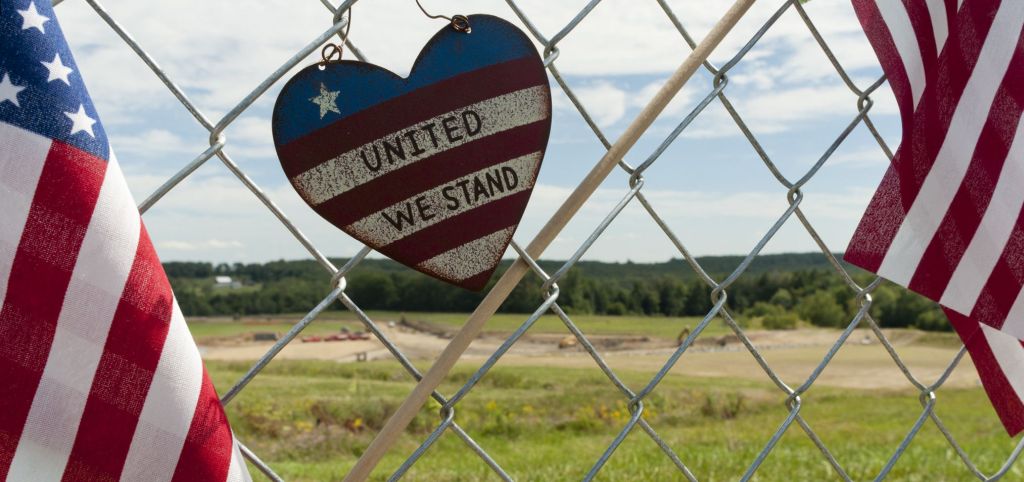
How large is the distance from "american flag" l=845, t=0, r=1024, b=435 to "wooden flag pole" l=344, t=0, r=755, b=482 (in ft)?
1.11

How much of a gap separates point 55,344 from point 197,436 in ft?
0.61

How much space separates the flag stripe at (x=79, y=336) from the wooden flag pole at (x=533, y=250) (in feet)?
1.23

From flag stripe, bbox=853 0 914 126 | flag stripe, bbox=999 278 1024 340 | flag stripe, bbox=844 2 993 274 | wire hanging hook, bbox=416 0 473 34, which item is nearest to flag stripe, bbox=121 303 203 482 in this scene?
wire hanging hook, bbox=416 0 473 34

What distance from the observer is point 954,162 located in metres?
1.47

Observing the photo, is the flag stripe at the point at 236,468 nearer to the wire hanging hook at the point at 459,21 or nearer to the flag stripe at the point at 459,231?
the flag stripe at the point at 459,231

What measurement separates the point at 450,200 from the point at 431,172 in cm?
5

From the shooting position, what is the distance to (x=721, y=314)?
5.08 ft

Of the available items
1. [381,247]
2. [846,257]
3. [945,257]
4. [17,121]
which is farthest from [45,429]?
[945,257]

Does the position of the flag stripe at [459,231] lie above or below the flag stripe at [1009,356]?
above

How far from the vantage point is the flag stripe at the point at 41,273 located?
93cm

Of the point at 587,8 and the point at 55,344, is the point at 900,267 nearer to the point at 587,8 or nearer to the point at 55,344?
the point at 587,8

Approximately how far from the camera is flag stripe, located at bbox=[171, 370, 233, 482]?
101cm

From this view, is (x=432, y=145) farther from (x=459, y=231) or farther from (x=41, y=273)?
(x=41, y=273)

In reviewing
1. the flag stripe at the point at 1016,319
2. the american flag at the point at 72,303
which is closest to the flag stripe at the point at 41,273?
the american flag at the point at 72,303
